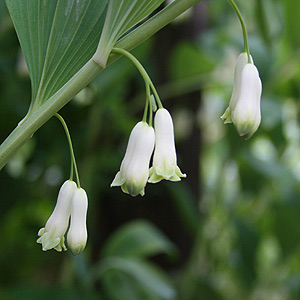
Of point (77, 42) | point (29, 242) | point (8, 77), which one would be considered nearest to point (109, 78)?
point (8, 77)

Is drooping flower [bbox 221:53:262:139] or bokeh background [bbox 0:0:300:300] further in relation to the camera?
bokeh background [bbox 0:0:300:300]

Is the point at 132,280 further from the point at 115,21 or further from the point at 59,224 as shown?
the point at 115,21

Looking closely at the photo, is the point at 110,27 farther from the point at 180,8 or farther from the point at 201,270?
the point at 201,270

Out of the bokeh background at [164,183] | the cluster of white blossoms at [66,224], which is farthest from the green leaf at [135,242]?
the cluster of white blossoms at [66,224]

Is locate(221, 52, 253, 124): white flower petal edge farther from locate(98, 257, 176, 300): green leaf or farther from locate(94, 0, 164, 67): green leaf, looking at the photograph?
locate(98, 257, 176, 300): green leaf

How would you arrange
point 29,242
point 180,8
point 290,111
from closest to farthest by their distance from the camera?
point 180,8 → point 29,242 → point 290,111

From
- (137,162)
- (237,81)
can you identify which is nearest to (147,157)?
(137,162)

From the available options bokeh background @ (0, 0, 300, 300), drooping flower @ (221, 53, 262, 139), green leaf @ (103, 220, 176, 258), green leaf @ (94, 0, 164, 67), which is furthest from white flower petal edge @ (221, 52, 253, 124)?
green leaf @ (103, 220, 176, 258)
